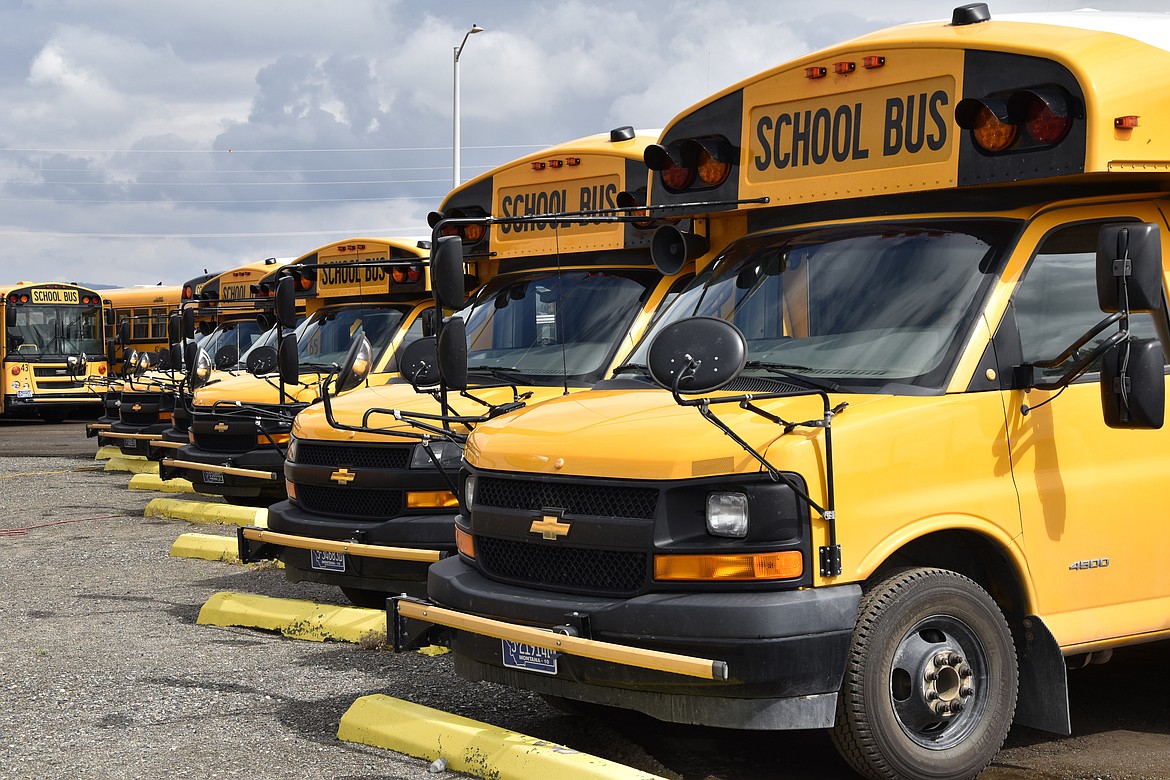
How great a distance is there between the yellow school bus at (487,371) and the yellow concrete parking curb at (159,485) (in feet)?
23.6

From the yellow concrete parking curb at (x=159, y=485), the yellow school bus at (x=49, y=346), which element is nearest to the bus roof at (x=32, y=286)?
the yellow school bus at (x=49, y=346)

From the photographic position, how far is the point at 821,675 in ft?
15.6

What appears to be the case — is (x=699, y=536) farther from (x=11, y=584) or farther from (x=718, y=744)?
(x=11, y=584)

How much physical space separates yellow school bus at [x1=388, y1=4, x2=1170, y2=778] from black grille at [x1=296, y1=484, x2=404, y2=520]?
2247 millimetres

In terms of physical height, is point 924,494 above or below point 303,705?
above

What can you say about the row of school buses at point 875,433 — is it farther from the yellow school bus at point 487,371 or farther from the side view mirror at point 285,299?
the side view mirror at point 285,299

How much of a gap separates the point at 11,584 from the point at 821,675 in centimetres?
747

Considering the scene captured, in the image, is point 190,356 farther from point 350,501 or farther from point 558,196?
point 350,501

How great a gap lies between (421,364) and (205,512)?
5.36 metres

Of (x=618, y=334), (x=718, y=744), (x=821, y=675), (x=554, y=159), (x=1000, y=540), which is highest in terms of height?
(x=554, y=159)

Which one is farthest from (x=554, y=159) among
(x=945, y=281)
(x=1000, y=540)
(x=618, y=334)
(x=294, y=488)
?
(x=1000, y=540)

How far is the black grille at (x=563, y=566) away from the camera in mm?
5082

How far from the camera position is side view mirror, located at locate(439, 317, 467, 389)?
6.49 meters

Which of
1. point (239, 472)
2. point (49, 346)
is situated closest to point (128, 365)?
point (239, 472)
